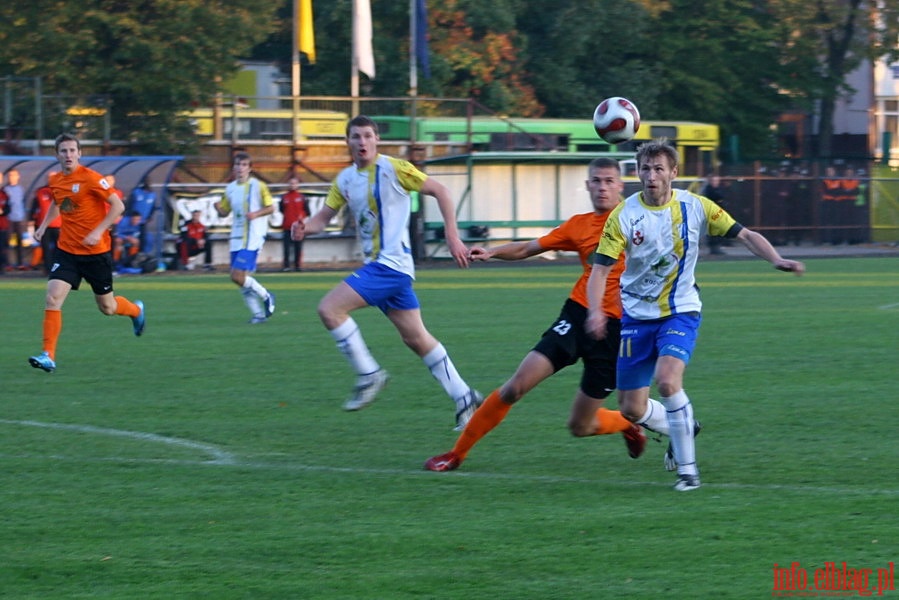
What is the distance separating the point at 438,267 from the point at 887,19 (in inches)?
898

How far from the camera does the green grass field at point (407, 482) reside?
5.69m

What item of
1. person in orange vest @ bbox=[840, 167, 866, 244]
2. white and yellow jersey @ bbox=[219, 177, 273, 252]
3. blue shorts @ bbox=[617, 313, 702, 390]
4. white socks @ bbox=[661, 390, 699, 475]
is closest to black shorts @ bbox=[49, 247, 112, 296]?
white and yellow jersey @ bbox=[219, 177, 273, 252]

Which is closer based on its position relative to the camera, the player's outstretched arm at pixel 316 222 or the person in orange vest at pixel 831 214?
the player's outstretched arm at pixel 316 222

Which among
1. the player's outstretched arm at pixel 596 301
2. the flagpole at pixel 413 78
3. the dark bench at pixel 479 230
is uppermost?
the flagpole at pixel 413 78

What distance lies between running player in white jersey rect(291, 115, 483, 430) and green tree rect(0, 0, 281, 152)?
24.6 meters

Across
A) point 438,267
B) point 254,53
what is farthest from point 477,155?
point 254,53

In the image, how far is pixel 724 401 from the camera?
10531 mm

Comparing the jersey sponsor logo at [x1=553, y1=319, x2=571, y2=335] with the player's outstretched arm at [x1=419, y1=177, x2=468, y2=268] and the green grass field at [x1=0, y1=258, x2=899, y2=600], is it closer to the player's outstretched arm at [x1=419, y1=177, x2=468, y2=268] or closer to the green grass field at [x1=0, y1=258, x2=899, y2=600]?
the green grass field at [x1=0, y1=258, x2=899, y2=600]

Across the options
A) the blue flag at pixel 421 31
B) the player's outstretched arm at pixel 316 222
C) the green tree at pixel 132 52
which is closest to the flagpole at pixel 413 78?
the blue flag at pixel 421 31

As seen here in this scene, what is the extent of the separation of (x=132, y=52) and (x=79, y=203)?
21.6m

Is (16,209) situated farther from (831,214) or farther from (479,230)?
(831,214)

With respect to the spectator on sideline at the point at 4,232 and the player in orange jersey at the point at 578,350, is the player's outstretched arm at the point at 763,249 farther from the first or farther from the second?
the spectator on sideline at the point at 4,232

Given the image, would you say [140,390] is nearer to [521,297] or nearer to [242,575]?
[242,575]

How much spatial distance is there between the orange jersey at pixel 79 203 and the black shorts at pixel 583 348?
247 inches
